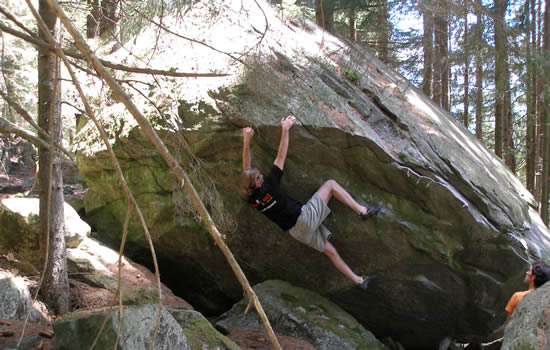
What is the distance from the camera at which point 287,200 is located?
5.10 m

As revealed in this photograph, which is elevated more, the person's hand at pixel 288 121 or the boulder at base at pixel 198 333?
the person's hand at pixel 288 121

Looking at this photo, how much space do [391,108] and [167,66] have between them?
3230mm

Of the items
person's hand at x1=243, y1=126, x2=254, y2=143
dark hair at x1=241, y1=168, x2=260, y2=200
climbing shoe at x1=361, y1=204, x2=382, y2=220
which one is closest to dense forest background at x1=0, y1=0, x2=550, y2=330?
person's hand at x1=243, y1=126, x2=254, y2=143

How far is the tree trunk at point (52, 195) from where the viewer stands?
4.42 meters

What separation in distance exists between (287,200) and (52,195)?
2614 millimetres

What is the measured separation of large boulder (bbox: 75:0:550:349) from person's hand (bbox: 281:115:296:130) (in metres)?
0.14

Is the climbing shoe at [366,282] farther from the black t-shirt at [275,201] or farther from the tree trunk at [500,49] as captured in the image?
the tree trunk at [500,49]

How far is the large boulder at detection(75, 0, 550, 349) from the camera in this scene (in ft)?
17.2

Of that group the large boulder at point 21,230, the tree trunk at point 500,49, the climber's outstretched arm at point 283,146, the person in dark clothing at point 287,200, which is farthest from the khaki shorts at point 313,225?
the tree trunk at point 500,49

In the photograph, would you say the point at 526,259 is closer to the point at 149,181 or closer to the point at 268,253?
the point at 268,253

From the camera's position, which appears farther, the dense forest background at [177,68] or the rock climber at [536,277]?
the rock climber at [536,277]

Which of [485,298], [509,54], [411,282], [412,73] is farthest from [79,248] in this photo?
[412,73]

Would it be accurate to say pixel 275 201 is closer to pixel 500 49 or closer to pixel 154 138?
pixel 154 138

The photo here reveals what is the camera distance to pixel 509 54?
7.53 meters
